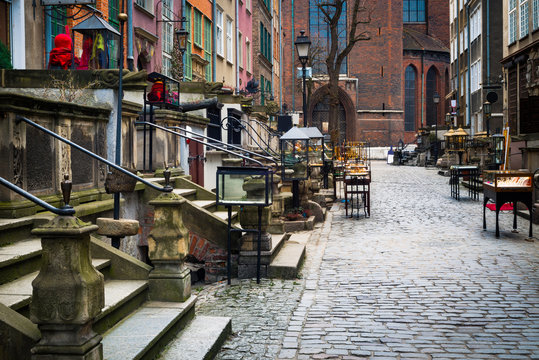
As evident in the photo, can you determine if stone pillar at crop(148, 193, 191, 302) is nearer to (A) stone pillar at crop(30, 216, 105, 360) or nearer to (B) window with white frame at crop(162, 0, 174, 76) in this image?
(A) stone pillar at crop(30, 216, 105, 360)

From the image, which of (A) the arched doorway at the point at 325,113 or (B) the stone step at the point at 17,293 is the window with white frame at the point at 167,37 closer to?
(B) the stone step at the point at 17,293

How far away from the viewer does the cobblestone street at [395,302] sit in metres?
5.53

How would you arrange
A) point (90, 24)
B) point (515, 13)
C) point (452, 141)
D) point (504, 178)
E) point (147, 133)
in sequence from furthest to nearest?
point (452, 141) < point (515, 13) < point (504, 178) < point (147, 133) < point (90, 24)

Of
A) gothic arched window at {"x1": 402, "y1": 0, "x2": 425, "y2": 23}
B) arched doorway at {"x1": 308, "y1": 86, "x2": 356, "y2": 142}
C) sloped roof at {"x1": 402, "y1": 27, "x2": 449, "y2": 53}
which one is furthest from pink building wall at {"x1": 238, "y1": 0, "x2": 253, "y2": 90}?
gothic arched window at {"x1": 402, "y1": 0, "x2": 425, "y2": 23}

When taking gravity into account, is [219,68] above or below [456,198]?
above

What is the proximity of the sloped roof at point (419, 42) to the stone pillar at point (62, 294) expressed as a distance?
62805 millimetres

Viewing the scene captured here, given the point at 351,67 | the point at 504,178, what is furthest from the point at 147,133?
the point at 351,67

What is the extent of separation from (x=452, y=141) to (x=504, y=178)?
20.1 m

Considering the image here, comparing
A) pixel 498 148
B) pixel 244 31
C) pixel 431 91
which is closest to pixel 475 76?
pixel 244 31

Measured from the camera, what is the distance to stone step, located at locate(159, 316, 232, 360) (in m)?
4.85

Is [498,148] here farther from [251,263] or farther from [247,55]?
[251,263]

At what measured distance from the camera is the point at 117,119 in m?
7.87

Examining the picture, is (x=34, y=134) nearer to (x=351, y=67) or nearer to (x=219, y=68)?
(x=219, y=68)

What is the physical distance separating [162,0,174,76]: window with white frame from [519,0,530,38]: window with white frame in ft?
43.8
